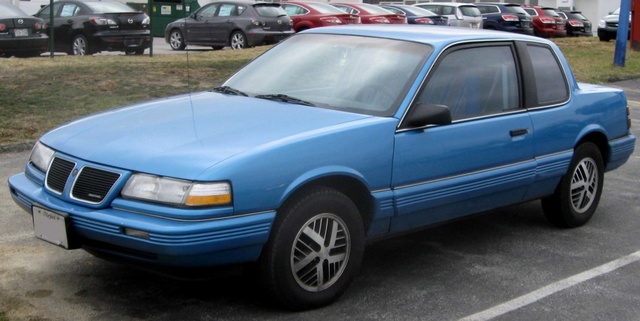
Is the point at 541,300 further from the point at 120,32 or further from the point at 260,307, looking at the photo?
the point at 120,32

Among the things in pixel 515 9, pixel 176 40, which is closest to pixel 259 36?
pixel 176 40

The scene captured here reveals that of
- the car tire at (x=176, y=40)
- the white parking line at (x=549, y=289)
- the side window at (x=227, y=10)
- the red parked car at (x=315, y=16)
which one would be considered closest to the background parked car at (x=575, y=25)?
the red parked car at (x=315, y=16)

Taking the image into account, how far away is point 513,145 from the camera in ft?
19.5

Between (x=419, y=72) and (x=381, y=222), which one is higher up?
(x=419, y=72)

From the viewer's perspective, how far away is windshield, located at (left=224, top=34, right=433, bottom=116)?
5.44m

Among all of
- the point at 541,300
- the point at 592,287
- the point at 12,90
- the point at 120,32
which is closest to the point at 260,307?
the point at 541,300

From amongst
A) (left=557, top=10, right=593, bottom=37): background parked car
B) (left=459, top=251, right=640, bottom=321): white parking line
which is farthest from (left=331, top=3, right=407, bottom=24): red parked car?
(left=459, top=251, right=640, bottom=321): white parking line

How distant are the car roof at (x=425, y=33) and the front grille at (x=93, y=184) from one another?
84.8 inches

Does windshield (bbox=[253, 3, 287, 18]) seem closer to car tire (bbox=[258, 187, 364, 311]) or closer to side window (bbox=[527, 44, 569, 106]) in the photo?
side window (bbox=[527, 44, 569, 106])

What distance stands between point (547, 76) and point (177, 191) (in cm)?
324

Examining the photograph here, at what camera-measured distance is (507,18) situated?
31453mm

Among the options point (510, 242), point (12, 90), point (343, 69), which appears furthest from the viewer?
point (12, 90)

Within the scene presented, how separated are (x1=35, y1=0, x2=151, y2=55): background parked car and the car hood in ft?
45.8

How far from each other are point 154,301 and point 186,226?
0.85 m
